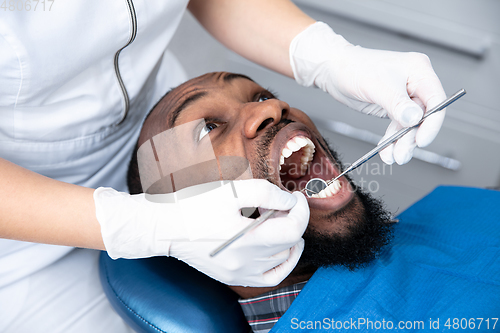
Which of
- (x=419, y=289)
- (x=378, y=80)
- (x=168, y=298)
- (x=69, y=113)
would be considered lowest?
(x=168, y=298)

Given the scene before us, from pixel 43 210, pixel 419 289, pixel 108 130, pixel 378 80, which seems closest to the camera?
pixel 43 210

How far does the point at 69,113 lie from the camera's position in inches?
38.7

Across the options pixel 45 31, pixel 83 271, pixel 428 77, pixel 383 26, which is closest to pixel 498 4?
pixel 383 26

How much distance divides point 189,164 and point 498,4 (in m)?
1.41

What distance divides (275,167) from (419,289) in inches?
18.3

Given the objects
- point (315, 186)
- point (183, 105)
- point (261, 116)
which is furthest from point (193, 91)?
point (315, 186)

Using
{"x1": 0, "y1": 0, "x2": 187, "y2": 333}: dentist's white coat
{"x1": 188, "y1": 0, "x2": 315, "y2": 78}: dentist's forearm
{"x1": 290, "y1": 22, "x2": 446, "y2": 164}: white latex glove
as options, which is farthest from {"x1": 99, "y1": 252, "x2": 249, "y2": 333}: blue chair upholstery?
{"x1": 188, "y1": 0, "x2": 315, "y2": 78}: dentist's forearm

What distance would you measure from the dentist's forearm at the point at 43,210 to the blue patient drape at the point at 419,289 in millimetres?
500

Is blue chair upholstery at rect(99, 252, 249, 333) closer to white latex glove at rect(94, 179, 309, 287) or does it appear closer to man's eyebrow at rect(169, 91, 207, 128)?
white latex glove at rect(94, 179, 309, 287)

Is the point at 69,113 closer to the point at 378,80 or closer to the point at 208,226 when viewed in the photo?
the point at 208,226

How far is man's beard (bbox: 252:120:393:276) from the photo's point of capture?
0.94 m

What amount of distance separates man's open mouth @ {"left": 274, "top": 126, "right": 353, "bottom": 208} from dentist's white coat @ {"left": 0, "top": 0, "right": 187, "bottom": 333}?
50 centimetres

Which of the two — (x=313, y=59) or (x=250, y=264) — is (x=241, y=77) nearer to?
(x=313, y=59)

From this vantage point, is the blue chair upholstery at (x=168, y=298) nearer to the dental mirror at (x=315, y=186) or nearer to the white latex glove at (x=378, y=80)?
the dental mirror at (x=315, y=186)
